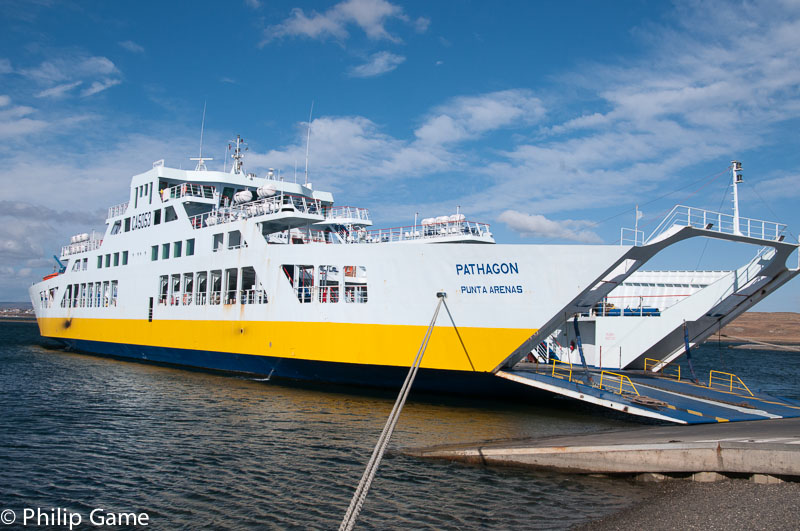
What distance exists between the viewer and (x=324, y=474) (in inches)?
418

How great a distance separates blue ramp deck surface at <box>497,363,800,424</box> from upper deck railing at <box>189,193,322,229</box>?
10.7 m

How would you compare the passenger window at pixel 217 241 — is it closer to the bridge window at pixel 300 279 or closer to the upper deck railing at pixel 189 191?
the upper deck railing at pixel 189 191

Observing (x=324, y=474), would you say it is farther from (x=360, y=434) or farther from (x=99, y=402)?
(x=99, y=402)

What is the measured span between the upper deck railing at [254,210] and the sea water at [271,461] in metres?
6.91

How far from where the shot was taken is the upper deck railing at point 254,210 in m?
22.2

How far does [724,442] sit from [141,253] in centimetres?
2695

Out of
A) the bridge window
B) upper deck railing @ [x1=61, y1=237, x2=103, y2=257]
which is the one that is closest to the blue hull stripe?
the bridge window

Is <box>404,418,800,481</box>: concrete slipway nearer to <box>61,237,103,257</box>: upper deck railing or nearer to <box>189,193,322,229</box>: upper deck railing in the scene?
<box>189,193,322,229</box>: upper deck railing

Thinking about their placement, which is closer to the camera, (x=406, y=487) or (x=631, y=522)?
(x=631, y=522)

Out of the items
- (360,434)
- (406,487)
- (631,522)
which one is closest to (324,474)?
(406,487)

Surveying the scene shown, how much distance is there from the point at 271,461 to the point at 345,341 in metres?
6.93

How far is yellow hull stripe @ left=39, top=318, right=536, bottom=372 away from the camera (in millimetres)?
15883

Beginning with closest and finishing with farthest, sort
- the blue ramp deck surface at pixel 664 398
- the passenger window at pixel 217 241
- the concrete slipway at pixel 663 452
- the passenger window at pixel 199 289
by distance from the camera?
1. the concrete slipway at pixel 663 452
2. the blue ramp deck surface at pixel 664 398
3. the passenger window at pixel 217 241
4. the passenger window at pixel 199 289

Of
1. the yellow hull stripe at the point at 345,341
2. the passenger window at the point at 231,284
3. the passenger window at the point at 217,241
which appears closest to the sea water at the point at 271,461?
the yellow hull stripe at the point at 345,341
